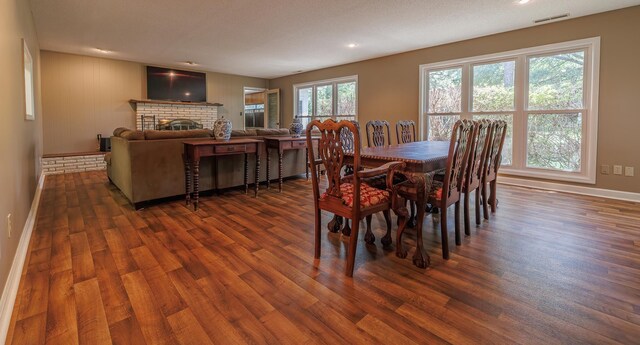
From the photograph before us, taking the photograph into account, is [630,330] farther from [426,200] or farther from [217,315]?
[217,315]

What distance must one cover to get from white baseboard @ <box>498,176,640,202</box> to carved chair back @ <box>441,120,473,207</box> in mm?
3003

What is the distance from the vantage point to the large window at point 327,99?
7258 millimetres

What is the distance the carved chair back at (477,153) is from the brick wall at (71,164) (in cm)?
684

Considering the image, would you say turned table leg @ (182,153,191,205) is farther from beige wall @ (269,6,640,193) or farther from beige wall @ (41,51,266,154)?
beige wall @ (269,6,640,193)

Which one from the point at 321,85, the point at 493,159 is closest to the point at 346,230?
the point at 493,159

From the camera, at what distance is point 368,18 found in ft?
13.8

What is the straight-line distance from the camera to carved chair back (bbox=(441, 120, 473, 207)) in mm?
2145

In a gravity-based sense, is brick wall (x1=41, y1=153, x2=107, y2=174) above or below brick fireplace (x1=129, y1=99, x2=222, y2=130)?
below

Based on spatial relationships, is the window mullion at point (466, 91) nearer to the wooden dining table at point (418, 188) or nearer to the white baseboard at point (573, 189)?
the white baseboard at point (573, 189)

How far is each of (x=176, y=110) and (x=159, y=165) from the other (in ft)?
15.1

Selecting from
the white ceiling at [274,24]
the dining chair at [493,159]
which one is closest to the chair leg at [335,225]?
the dining chair at [493,159]

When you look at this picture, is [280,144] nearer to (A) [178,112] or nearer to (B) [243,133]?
(B) [243,133]

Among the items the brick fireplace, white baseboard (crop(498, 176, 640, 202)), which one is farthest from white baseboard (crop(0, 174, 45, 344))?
white baseboard (crop(498, 176, 640, 202))

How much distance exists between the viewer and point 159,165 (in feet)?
12.1
